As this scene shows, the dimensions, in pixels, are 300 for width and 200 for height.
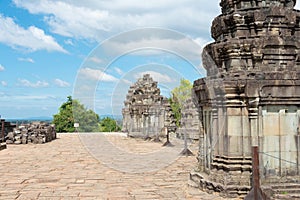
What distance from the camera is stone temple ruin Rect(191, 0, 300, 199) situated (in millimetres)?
6949

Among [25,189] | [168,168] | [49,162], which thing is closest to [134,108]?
[49,162]

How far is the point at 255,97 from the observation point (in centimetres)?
691

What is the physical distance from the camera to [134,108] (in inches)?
1073

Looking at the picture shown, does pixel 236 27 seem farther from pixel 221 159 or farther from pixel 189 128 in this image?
pixel 189 128

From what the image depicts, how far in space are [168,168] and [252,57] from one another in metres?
4.98

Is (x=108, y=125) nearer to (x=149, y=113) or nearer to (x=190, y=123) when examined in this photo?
(x=149, y=113)

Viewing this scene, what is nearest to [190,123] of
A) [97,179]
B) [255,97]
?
[97,179]

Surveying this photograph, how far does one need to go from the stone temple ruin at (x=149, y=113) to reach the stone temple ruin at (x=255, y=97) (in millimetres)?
17682

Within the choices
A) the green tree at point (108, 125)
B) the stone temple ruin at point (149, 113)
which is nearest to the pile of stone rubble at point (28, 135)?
the stone temple ruin at point (149, 113)

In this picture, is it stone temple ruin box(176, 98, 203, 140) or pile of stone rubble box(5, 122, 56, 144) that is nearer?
pile of stone rubble box(5, 122, 56, 144)

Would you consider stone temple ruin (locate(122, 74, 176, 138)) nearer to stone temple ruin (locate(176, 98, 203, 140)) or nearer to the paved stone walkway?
stone temple ruin (locate(176, 98, 203, 140))

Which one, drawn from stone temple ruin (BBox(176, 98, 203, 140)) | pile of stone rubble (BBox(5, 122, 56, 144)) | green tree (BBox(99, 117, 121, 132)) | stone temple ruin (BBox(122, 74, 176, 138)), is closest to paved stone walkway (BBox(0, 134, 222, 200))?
stone temple ruin (BBox(176, 98, 203, 140))

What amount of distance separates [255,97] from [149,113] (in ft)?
65.0

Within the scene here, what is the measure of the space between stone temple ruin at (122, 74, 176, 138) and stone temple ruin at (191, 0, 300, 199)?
1768 centimetres
